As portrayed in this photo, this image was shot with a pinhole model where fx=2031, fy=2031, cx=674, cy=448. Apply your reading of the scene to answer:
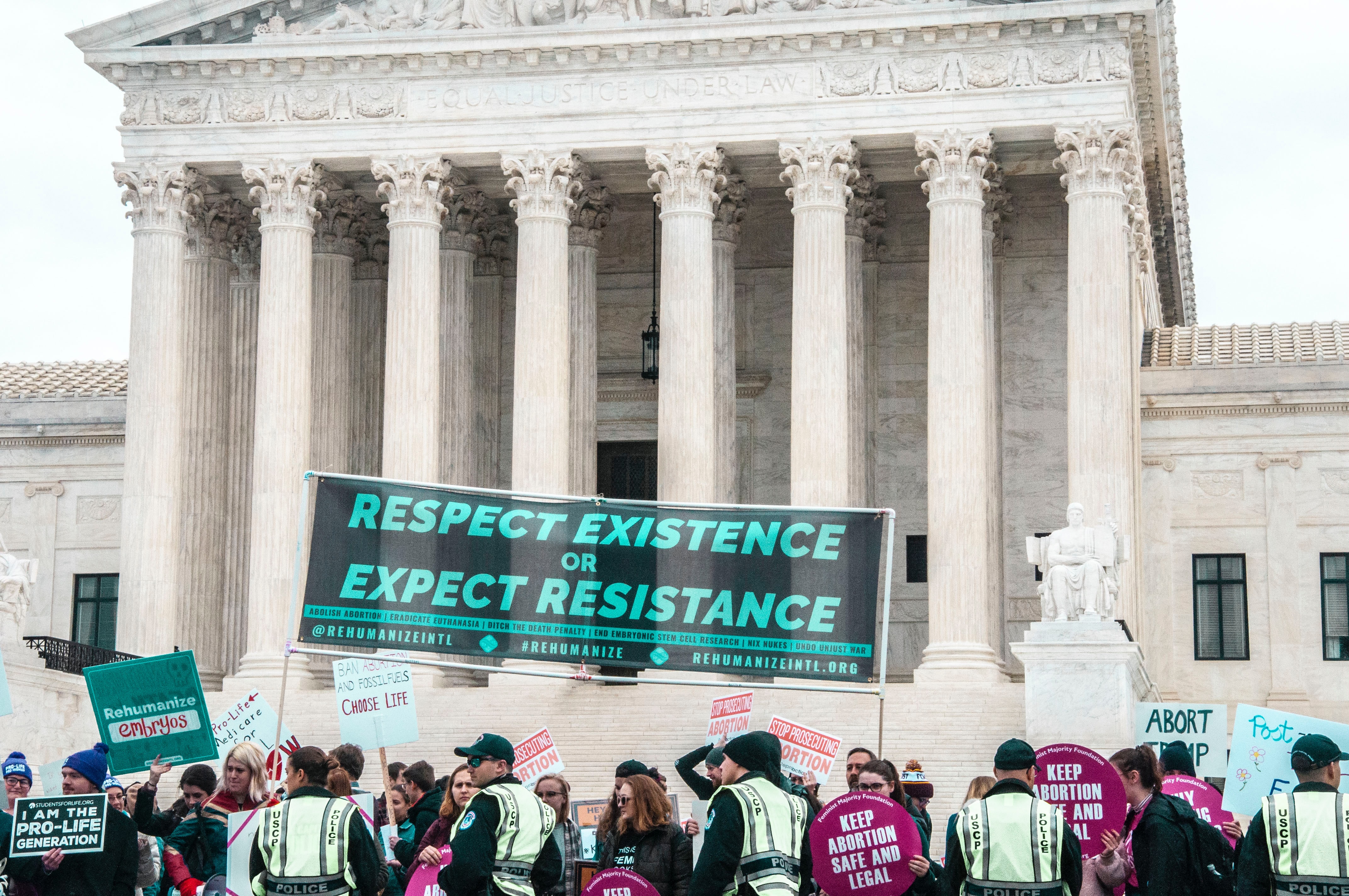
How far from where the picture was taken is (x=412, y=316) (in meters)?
41.7

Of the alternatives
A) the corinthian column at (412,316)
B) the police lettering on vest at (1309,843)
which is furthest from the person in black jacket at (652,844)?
the corinthian column at (412,316)

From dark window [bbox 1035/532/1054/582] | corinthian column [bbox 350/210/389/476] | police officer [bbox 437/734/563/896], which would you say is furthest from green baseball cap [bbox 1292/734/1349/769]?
corinthian column [bbox 350/210/389/476]

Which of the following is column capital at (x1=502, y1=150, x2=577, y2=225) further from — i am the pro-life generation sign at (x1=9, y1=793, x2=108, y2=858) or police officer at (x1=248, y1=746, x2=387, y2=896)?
police officer at (x1=248, y1=746, x2=387, y2=896)

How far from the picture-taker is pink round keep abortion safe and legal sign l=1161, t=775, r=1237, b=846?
1786cm

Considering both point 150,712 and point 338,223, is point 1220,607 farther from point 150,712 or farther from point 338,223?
point 150,712

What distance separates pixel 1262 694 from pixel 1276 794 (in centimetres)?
3286

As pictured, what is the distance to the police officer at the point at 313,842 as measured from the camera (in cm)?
1324

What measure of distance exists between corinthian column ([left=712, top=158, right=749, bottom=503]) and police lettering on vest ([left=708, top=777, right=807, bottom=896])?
28.5m

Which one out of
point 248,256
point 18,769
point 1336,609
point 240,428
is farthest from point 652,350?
point 18,769

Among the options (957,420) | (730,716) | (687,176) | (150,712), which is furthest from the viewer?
(687,176)

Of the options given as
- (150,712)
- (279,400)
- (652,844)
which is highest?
(279,400)

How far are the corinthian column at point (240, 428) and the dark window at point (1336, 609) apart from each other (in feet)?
77.4

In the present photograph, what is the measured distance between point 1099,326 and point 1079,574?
6796 millimetres

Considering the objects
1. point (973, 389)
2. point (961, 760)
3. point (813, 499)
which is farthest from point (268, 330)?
point (961, 760)
